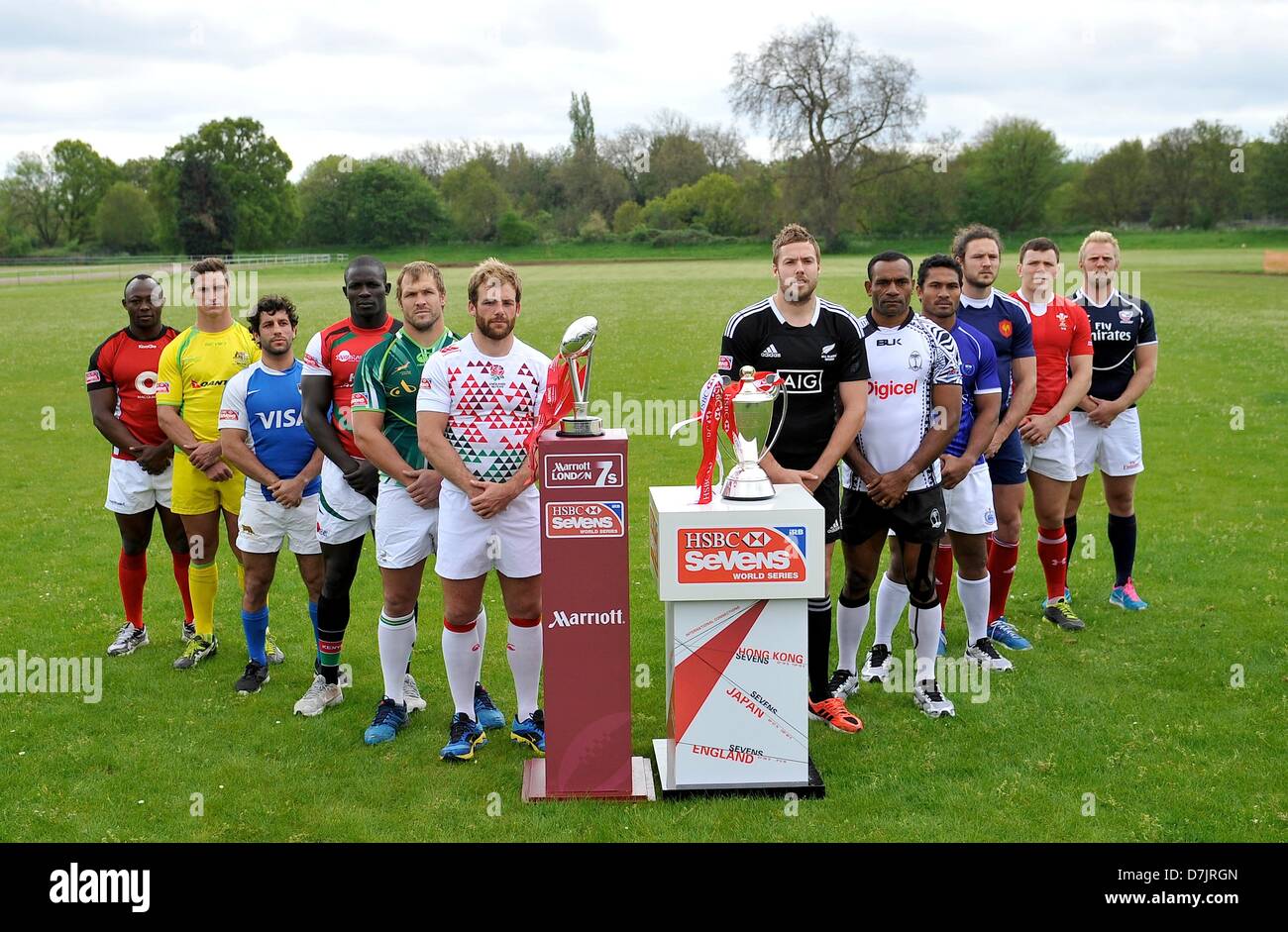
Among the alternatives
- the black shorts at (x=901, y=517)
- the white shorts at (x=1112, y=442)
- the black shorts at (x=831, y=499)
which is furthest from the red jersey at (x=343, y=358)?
the white shorts at (x=1112, y=442)

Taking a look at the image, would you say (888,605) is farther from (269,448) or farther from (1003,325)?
(269,448)

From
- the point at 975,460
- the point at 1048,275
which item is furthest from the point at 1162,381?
the point at 975,460

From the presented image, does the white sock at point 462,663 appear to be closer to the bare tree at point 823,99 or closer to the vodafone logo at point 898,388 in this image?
the vodafone logo at point 898,388

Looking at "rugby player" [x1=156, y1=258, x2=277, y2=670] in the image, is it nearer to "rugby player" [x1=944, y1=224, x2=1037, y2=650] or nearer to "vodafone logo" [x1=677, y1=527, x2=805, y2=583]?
"vodafone logo" [x1=677, y1=527, x2=805, y2=583]

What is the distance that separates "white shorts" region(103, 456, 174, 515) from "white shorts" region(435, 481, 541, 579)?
2.68 metres

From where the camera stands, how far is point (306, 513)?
6.45 m

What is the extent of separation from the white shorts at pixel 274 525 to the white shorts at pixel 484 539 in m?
1.32

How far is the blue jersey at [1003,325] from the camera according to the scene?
6746 millimetres

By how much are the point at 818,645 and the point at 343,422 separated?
289 centimetres

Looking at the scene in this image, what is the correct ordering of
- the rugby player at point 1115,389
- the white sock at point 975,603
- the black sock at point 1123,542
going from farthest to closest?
the black sock at point 1123,542, the rugby player at point 1115,389, the white sock at point 975,603

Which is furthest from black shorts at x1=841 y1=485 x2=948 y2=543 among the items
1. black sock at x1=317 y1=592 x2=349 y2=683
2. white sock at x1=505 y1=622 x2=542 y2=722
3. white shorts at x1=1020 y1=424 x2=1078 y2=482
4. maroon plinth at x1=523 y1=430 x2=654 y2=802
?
black sock at x1=317 y1=592 x2=349 y2=683

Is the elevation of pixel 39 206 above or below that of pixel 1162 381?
above

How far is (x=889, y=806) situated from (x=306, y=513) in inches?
144

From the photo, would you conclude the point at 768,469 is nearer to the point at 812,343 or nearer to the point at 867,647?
the point at 812,343
